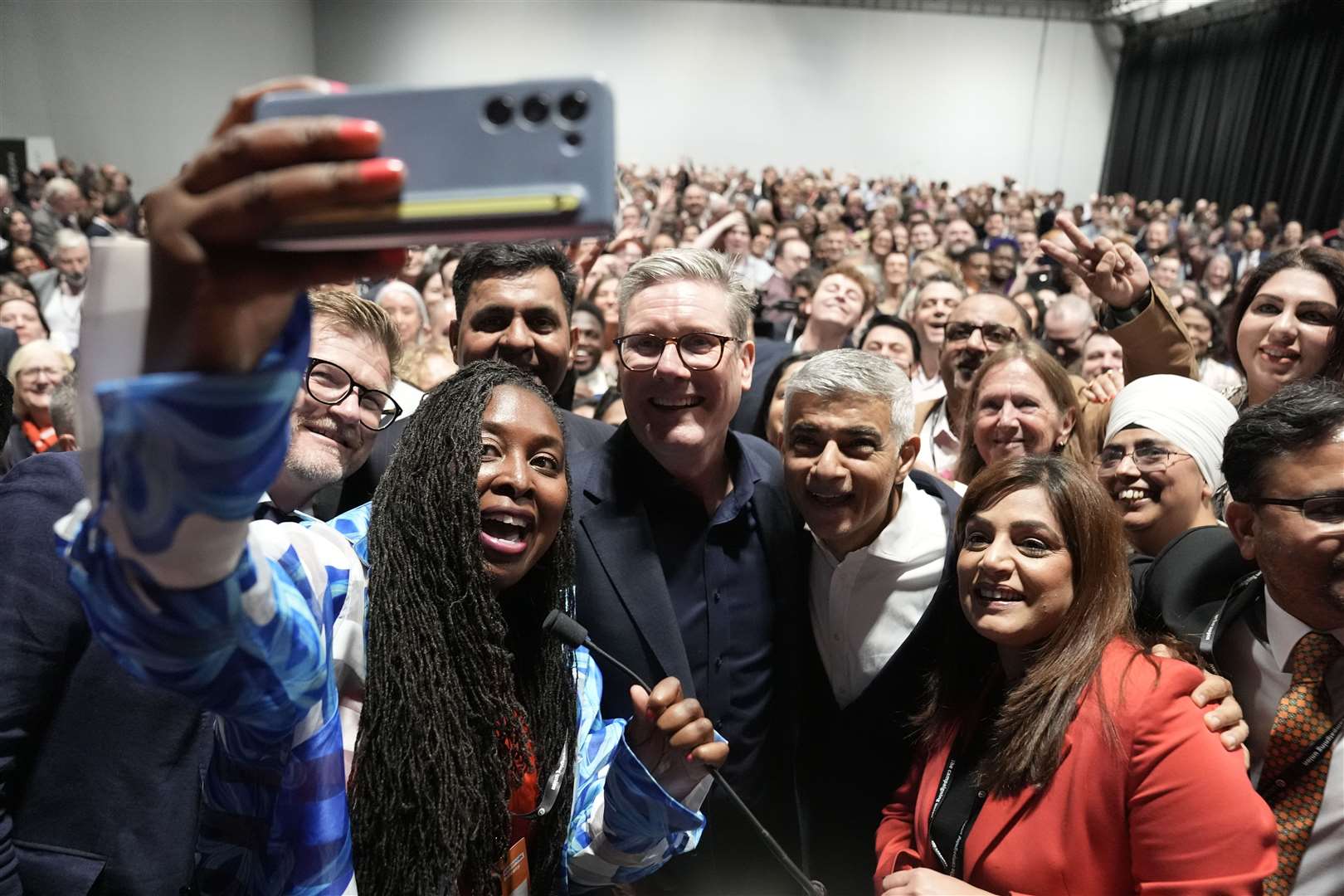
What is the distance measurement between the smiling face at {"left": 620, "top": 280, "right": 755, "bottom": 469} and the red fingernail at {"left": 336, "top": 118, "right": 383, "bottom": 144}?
151cm

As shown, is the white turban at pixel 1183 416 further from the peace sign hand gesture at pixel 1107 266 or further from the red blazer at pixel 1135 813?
the red blazer at pixel 1135 813

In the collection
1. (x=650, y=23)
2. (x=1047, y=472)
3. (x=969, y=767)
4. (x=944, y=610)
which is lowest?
(x=969, y=767)

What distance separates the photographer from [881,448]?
2.05 meters

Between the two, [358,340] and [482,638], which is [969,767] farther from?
[358,340]

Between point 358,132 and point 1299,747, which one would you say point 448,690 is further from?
point 1299,747

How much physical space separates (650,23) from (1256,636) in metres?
18.8

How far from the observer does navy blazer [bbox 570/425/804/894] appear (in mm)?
1964

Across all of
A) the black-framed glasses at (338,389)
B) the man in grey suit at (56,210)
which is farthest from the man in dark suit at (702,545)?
the man in grey suit at (56,210)

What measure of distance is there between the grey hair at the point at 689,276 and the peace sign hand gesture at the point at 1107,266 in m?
0.89

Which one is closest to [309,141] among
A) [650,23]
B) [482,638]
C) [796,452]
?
[482,638]

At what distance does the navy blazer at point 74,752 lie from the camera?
125 cm

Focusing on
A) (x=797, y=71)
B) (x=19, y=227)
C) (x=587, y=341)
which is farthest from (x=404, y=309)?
(x=797, y=71)

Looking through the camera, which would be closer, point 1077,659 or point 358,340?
point 1077,659

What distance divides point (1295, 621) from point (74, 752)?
6.03ft
